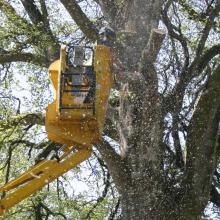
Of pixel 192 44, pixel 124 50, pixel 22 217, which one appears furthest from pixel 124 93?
pixel 22 217

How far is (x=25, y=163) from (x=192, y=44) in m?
4.42

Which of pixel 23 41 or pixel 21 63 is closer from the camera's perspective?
pixel 23 41

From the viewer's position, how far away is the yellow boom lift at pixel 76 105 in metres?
5.72

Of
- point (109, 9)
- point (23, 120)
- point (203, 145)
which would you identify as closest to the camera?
point (203, 145)

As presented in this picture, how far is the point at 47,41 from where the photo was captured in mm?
8852

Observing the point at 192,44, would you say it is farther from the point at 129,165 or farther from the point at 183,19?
the point at 129,165

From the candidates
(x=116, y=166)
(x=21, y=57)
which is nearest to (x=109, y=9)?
(x=21, y=57)

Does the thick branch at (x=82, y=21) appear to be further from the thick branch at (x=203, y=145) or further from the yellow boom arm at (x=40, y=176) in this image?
the yellow boom arm at (x=40, y=176)

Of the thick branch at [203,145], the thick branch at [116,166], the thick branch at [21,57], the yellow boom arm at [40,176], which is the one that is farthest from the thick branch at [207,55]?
the yellow boom arm at [40,176]

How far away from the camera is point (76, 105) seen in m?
5.80

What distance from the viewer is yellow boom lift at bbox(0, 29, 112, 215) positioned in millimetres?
5719

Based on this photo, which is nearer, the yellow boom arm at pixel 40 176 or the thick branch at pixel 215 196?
the yellow boom arm at pixel 40 176

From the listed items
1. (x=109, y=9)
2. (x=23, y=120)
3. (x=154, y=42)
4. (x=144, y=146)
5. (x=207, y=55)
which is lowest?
(x=144, y=146)

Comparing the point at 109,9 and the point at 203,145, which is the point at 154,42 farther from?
the point at 109,9
